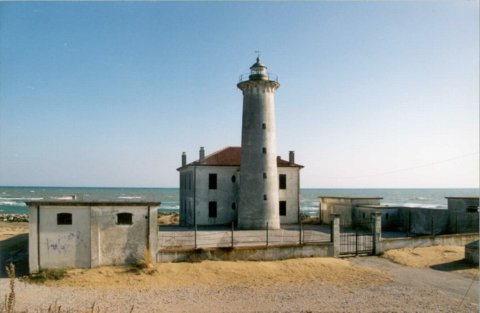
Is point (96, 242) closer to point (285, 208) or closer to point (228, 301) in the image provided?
point (228, 301)

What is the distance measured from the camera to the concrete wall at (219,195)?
84.9 feet

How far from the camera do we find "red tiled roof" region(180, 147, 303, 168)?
2662 centimetres

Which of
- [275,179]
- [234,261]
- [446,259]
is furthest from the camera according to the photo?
[275,179]

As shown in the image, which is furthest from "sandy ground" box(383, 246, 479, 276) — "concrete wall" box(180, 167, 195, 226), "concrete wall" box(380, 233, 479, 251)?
"concrete wall" box(180, 167, 195, 226)

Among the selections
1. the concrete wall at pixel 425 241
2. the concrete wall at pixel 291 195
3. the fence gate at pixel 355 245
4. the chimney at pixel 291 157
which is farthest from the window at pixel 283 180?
the concrete wall at pixel 425 241

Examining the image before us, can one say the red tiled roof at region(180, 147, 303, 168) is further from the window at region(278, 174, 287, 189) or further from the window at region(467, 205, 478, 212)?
the window at region(467, 205, 478, 212)

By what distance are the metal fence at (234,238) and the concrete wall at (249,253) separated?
37 centimetres

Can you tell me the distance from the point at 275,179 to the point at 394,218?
29.3ft

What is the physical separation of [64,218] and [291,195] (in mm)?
16449

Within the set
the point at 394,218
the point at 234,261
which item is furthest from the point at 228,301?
the point at 394,218

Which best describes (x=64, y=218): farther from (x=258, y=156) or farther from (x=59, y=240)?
(x=258, y=156)

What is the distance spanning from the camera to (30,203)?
47.7 feet

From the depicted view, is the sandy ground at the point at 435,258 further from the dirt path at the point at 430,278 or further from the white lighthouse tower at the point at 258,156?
the white lighthouse tower at the point at 258,156

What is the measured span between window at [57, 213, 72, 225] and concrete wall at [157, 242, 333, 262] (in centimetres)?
390
